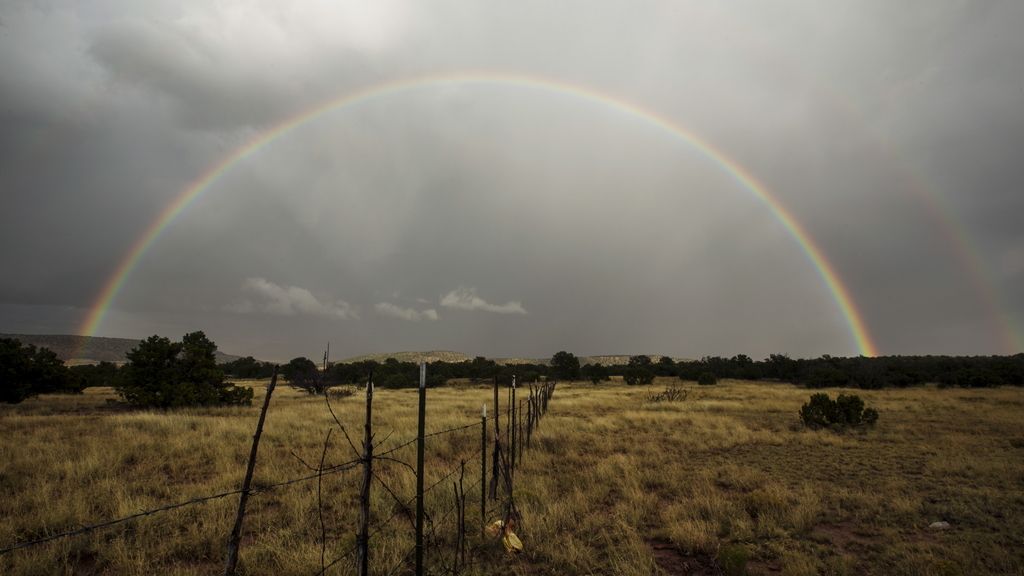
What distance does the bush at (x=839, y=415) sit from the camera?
19719 millimetres

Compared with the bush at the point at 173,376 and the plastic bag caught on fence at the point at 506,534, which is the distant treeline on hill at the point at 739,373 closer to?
the bush at the point at 173,376

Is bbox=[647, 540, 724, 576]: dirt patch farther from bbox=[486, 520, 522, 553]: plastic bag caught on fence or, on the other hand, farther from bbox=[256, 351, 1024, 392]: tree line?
bbox=[256, 351, 1024, 392]: tree line

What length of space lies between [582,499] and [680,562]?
272 cm

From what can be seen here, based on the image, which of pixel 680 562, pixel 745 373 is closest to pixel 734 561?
pixel 680 562

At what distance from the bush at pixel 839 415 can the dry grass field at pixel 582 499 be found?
127cm

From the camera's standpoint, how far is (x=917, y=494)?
10.4 m

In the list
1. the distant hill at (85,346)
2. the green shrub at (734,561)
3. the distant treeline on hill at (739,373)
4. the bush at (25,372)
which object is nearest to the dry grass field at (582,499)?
the green shrub at (734,561)

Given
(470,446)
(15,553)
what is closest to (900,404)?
(470,446)

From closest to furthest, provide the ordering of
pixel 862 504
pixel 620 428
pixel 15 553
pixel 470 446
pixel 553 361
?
pixel 15 553, pixel 862 504, pixel 470 446, pixel 620 428, pixel 553 361

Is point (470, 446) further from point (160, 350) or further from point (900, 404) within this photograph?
point (900, 404)

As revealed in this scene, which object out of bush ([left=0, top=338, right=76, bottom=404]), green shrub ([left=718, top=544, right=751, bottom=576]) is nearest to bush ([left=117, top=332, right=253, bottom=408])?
bush ([left=0, top=338, right=76, bottom=404])

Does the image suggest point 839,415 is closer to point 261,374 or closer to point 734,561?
point 734,561

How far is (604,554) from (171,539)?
21.9 feet

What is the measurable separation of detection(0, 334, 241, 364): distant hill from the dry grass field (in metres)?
157
